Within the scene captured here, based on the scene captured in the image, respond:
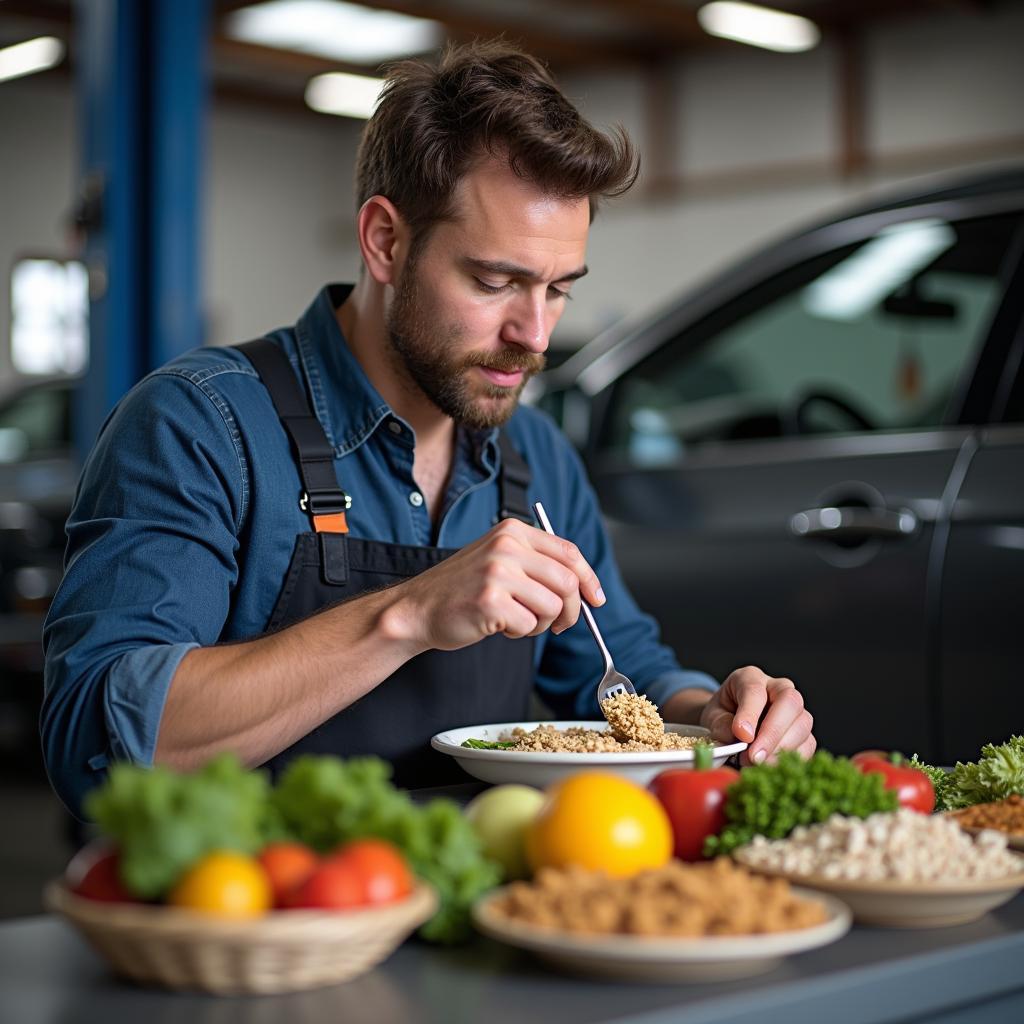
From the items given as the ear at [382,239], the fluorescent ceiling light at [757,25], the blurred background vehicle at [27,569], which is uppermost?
the fluorescent ceiling light at [757,25]

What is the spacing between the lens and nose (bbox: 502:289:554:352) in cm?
202

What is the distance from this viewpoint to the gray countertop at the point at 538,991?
967 millimetres

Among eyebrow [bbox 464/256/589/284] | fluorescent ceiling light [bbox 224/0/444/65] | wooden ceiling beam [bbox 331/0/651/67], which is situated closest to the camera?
eyebrow [bbox 464/256/589/284]

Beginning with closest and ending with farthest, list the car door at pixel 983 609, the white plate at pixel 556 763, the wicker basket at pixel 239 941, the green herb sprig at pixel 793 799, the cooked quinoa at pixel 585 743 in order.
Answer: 1. the wicker basket at pixel 239 941
2. the green herb sprig at pixel 793 799
3. the white plate at pixel 556 763
4. the cooked quinoa at pixel 585 743
5. the car door at pixel 983 609

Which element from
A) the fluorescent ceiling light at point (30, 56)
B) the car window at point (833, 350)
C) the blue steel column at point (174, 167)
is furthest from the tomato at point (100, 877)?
the fluorescent ceiling light at point (30, 56)

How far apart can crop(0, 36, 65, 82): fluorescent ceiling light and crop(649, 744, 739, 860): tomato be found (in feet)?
36.2

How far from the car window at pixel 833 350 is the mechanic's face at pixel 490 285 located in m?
1.24

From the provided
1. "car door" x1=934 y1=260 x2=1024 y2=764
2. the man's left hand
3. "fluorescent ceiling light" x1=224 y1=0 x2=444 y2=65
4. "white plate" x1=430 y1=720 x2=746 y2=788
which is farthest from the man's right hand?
"fluorescent ceiling light" x1=224 y1=0 x2=444 y2=65

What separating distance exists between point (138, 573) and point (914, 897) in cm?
95

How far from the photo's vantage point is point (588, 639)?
2344 mm

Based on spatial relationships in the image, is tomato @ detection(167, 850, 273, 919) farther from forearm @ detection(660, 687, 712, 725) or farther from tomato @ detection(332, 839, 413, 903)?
forearm @ detection(660, 687, 712, 725)

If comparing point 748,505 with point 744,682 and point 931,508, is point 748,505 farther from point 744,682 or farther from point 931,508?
point 744,682

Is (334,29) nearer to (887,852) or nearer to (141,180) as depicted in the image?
(141,180)

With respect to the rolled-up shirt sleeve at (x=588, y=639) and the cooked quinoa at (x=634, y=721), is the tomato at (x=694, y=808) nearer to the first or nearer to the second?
the cooked quinoa at (x=634, y=721)
